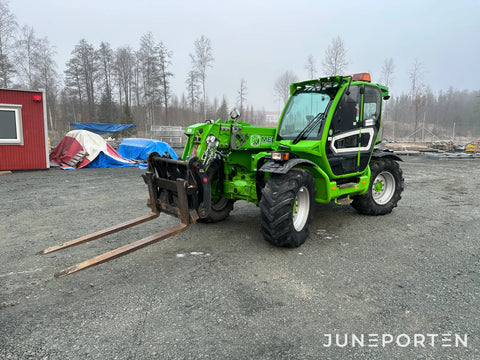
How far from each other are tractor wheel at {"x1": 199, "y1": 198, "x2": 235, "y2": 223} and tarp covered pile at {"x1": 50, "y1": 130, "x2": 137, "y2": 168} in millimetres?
10767

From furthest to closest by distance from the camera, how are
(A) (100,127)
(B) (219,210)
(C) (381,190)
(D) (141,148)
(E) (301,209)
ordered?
(A) (100,127) < (D) (141,148) < (C) (381,190) < (B) (219,210) < (E) (301,209)

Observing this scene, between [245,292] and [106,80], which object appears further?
[106,80]

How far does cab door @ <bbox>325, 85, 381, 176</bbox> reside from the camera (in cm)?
517

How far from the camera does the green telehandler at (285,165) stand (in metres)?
4.33

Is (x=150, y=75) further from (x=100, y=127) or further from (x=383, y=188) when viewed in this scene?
(x=383, y=188)

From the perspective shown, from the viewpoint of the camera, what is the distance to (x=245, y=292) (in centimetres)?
345

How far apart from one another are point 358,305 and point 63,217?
583cm

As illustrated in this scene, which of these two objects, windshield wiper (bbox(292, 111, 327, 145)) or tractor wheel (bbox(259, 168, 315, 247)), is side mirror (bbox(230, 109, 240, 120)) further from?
tractor wheel (bbox(259, 168, 315, 247))

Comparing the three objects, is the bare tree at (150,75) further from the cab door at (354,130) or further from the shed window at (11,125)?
the cab door at (354,130)

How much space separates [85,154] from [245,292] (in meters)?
13.5

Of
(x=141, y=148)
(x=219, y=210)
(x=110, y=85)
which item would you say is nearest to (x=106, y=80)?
(x=110, y=85)

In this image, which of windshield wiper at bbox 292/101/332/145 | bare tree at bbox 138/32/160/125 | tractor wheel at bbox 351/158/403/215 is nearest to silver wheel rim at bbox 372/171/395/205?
tractor wheel at bbox 351/158/403/215

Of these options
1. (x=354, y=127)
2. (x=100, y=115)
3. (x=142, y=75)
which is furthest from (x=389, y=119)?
(x=354, y=127)

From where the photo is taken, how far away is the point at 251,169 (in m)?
5.52
